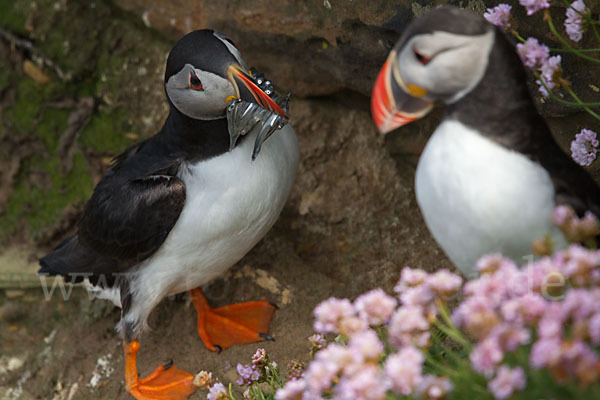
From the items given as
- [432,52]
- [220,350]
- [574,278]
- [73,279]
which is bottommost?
[220,350]

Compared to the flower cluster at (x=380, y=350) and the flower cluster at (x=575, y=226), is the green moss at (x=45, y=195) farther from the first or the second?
the flower cluster at (x=575, y=226)

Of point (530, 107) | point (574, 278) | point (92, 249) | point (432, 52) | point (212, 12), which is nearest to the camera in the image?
point (574, 278)

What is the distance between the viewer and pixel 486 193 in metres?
1.98

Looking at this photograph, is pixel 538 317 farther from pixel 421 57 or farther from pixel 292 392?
pixel 421 57

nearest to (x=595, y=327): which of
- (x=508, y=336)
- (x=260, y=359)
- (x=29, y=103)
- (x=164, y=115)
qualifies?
(x=508, y=336)

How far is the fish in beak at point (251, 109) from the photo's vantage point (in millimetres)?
2908

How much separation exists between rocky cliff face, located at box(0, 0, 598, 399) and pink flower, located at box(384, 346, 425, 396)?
6.29ft

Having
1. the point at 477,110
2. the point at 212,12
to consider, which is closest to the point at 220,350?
the point at 212,12

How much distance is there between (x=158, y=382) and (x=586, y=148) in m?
2.42

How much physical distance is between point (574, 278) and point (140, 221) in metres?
2.14

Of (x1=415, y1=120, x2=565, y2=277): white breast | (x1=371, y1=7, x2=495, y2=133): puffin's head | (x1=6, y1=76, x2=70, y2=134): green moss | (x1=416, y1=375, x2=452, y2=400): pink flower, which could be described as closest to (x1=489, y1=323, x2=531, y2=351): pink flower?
(x1=416, y1=375, x2=452, y2=400): pink flower

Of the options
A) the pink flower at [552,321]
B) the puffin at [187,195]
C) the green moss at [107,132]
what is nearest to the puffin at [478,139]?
the pink flower at [552,321]

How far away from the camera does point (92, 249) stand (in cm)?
360

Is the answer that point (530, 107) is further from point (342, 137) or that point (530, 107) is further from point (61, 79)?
point (61, 79)
